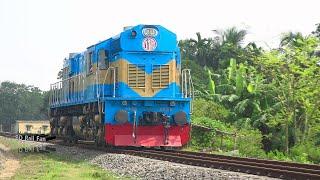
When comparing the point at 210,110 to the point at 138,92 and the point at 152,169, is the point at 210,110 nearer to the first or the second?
the point at 138,92

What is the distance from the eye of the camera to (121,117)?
15727 mm

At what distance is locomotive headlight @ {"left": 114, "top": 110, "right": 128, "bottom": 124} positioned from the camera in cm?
1570

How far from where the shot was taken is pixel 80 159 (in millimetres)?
15328

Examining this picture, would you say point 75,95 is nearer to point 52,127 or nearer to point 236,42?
point 52,127

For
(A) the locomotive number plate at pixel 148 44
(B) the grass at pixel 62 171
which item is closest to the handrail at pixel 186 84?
(A) the locomotive number plate at pixel 148 44

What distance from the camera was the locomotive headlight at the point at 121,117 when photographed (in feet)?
51.5

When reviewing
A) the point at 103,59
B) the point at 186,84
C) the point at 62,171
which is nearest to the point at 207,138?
the point at 186,84

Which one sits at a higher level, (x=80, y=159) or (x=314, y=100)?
(x=314, y=100)

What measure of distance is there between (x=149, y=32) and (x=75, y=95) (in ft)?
16.9

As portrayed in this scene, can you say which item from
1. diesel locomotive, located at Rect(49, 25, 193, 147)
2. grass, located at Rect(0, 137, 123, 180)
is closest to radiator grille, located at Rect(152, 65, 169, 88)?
diesel locomotive, located at Rect(49, 25, 193, 147)

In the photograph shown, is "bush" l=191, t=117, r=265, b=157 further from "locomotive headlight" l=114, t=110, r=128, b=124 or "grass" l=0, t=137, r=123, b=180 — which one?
"grass" l=0, t=137, r=123, b=180

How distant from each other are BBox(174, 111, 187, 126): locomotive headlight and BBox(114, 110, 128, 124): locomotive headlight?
1536 mm

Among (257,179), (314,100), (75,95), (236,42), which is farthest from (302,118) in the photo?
(236,42)

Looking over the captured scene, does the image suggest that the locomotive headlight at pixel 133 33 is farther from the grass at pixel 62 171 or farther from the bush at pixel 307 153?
the bush at pixel 307 153
